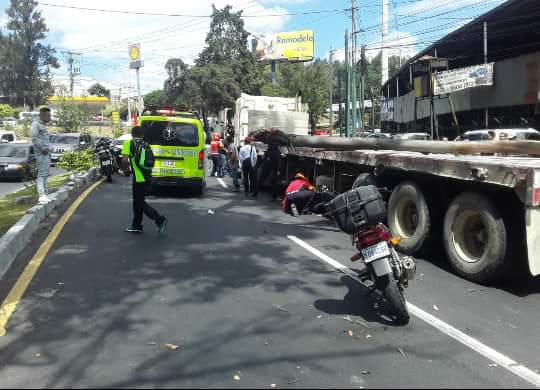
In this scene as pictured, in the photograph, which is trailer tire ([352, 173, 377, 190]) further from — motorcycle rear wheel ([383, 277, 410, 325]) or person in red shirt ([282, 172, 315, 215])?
motorcycle rear wheel ([383, 277, 410, 325])

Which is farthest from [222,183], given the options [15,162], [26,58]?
[26,58]

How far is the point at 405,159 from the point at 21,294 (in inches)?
192

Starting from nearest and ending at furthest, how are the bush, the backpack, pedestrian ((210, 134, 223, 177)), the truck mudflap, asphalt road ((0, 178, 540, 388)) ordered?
1. asphalt road ((0, 178, 540, 388))
2. the truck mudflap
3. the backpack
4. the bush
5. pedestrian ((210, 134, 223, 177))

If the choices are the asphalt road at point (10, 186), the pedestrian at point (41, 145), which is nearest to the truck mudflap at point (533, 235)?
the pedestrian at point (41, 145)

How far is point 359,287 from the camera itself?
5672 mm

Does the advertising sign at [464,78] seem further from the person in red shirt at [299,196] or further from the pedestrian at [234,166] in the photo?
the person in red shirt at [299,196]

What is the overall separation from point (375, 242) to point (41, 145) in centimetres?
815

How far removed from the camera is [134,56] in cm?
4322

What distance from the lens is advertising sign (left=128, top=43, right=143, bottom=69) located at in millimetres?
43000

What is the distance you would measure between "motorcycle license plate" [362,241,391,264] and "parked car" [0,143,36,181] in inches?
666

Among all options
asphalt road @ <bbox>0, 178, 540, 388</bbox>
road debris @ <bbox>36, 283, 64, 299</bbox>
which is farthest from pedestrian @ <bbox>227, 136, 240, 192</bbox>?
road debris @ <bbox>36, 283, 64, 299</bbox>

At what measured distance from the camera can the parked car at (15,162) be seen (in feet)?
62.6

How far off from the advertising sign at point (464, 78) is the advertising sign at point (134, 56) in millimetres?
25624

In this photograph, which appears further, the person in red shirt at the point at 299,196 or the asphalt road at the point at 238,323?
the person in red shirt at the point at 299,196
